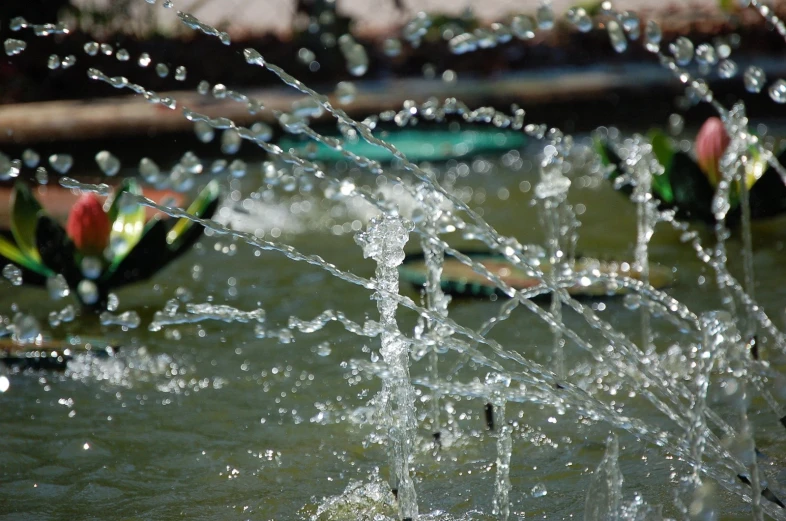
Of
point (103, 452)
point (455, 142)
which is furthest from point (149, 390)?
point (455, 142)

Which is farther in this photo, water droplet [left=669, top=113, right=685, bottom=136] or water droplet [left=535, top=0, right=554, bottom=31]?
water droplet [left=669, top=113, right=685, bottom=136]

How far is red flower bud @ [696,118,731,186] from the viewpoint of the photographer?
3.90 meters

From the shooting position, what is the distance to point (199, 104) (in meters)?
7.15

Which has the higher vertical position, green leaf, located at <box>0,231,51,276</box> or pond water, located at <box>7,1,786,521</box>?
green leaf, located at <box>0,231,51,276</box>

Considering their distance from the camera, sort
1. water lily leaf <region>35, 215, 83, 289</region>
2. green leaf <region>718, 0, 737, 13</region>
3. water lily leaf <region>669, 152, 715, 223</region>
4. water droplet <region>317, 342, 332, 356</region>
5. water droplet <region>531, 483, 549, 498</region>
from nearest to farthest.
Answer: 1. water droplet <region>531, 483, 549, 498</region>
2. water droplet <region>317, 342, 332, 356</region>
3. water lily leaf <region>35, 215, 83, 289</region>
4. water lily leaf <region>669, 152, 715, 223</region>
5. green leaf <region>718, 0, 737, 13</region>

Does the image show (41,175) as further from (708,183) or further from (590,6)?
(590,6)

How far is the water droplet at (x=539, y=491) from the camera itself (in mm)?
2227

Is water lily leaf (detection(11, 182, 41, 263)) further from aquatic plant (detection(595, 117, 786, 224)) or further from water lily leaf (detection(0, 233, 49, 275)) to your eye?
aquatic plant (detection(595, 117, 786, 224))

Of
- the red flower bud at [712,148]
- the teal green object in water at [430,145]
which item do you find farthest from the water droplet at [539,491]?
the teal green object in water at [430,145]

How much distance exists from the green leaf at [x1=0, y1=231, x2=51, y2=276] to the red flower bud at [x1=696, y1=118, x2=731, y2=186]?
242 centimetres

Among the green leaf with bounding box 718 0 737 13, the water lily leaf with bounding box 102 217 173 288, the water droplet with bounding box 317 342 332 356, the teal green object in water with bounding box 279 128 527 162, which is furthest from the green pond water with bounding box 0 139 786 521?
the green leaf with bounding box 718 0 737 13

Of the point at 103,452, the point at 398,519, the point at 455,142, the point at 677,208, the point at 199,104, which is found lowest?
the point at 398,519

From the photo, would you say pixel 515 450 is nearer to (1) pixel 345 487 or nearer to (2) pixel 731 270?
(1) pixel 345 487

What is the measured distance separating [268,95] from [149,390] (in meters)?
5.29
